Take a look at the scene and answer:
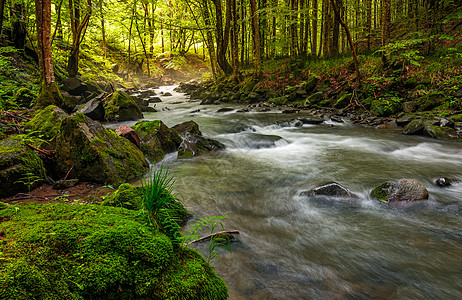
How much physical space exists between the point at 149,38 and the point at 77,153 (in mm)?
34593

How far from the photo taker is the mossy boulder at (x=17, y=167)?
3529 millimetres

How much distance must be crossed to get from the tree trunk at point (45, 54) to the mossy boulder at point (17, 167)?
5437 millimetres

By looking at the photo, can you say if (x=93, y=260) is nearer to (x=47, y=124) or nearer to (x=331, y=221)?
(x=331, y=221)

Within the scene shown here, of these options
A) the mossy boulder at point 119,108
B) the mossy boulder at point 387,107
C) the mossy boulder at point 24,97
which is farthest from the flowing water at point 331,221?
the mossy boulder at point 24,97

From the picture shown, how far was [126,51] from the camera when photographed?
37.1m

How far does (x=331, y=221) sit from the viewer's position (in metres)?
3.81

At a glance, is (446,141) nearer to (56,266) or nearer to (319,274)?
(319,274)

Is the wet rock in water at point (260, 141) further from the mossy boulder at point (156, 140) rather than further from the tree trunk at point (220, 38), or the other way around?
the tree trunk at point (220, 38)

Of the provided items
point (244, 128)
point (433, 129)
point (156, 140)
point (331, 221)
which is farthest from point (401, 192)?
point (244, 128)

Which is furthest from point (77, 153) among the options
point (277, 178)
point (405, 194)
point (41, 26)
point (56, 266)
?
point (41, 26)

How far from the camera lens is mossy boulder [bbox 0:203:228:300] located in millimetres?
1295

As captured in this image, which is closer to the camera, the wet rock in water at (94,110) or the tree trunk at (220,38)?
the wet rock in water at (94,110)

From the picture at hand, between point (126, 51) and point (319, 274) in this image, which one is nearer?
point (319, 274)

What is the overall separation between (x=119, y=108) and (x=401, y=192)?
10757 millimetres
